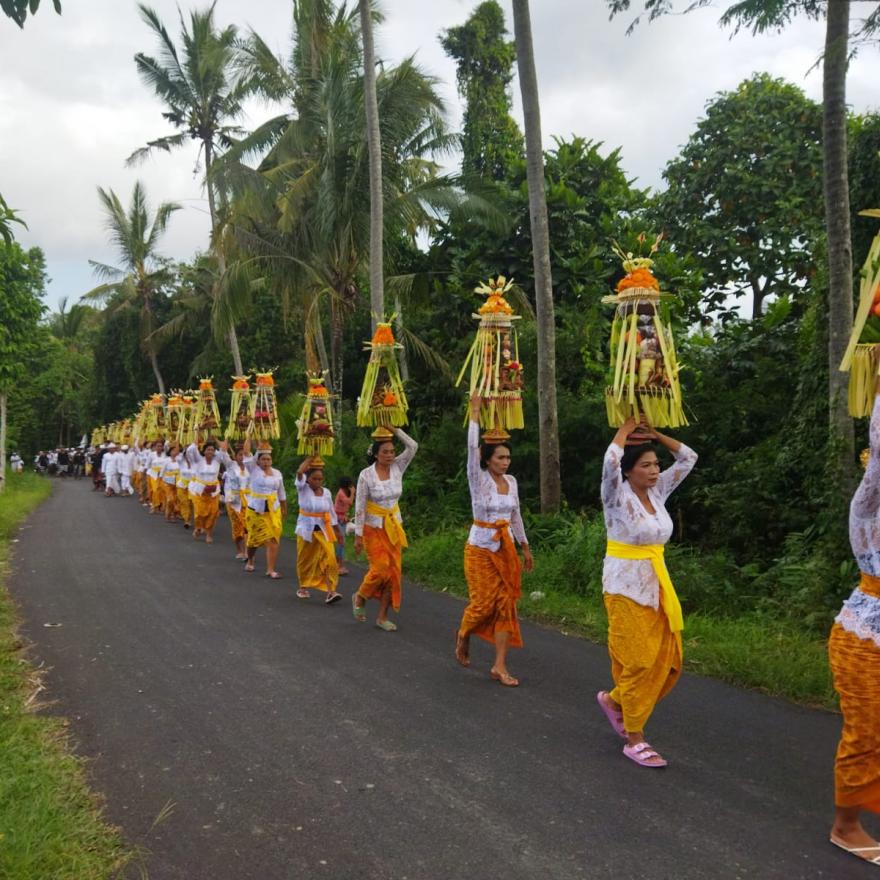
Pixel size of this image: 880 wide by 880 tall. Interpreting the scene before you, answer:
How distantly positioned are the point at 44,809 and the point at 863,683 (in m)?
3.44

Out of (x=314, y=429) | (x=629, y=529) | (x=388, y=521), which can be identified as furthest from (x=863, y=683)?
(x=314, y=429)

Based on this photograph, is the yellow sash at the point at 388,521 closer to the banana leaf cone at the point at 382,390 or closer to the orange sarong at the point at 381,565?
the orange sarong at the point at 381,565

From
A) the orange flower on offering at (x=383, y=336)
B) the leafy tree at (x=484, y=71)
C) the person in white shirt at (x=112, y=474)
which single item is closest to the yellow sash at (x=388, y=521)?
the orange flower on offering at (x=383, y=336)

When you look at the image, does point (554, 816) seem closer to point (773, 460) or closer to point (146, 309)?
point (773, 460)

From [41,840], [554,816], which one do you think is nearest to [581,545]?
[554,816]

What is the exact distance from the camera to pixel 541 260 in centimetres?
1011

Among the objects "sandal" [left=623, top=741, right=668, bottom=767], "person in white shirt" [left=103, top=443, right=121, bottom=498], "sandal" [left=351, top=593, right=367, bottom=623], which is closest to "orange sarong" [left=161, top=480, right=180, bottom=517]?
"person in white shirt" [left=103, top=443, right=121, bottom=498]

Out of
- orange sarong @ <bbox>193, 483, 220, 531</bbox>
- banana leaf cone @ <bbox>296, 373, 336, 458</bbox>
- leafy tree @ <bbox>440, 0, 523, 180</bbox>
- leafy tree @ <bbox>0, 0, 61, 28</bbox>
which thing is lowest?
orange sarong @ <bbox>193, 483, 220, 531</bbox>

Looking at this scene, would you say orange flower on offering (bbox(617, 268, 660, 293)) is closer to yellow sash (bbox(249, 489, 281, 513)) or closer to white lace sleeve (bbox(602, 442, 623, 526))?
white lace sleeve (bbox(602, 442, 623, 526))

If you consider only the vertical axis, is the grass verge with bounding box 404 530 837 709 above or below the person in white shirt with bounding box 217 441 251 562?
below

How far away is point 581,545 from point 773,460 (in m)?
2.19

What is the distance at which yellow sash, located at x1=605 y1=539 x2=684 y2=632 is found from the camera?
448 centimetres

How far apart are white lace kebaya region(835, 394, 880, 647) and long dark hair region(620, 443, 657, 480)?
1.32 metres

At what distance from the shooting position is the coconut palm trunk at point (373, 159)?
12945 millimetres
